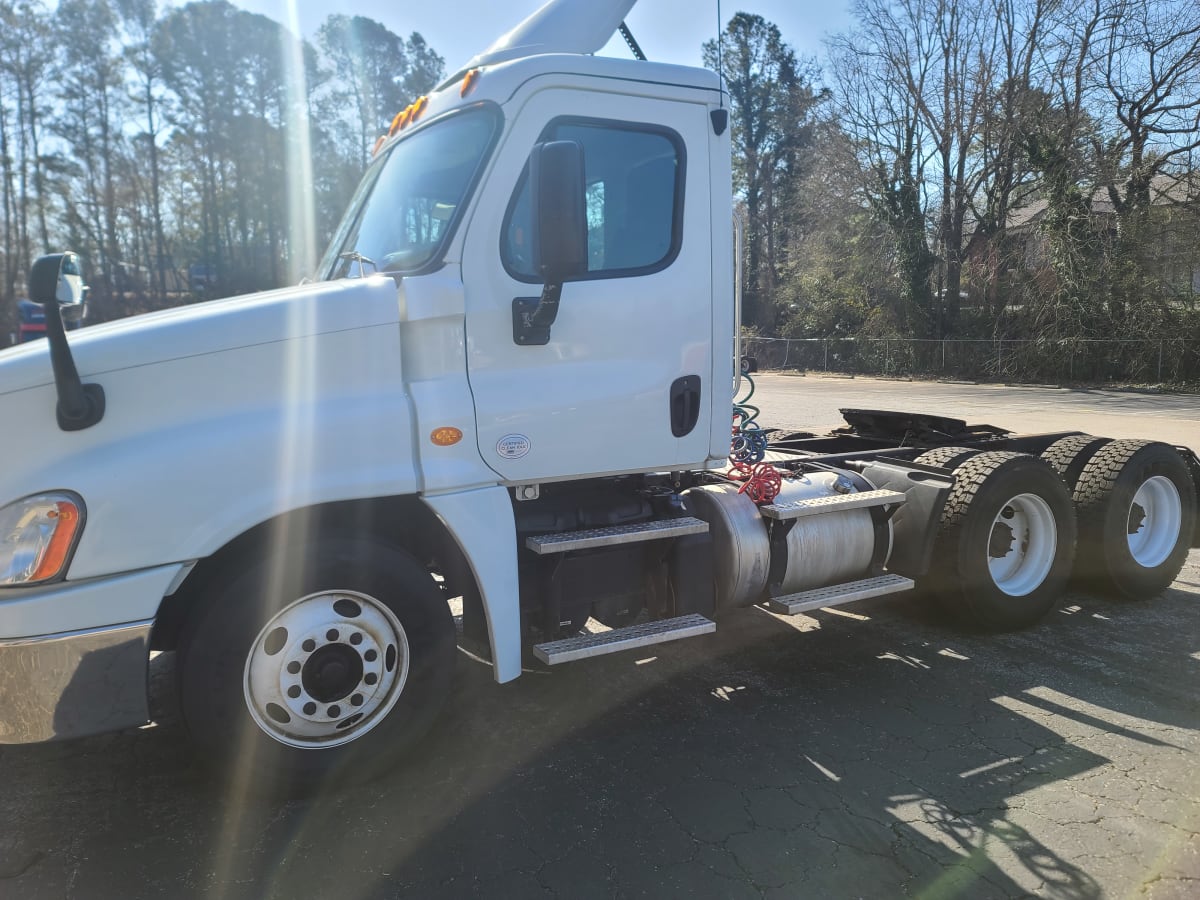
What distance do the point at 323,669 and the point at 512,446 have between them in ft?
3.80

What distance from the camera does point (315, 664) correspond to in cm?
322

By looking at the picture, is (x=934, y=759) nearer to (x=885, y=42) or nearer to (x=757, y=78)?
(x=885, y=42)

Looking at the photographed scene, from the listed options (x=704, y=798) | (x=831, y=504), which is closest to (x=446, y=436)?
(x=704, y=798)

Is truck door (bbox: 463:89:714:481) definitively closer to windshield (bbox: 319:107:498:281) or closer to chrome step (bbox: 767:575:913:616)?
windshield (bbox: 319:107:498:281)

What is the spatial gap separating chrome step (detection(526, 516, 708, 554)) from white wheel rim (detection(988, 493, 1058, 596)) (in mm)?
2281

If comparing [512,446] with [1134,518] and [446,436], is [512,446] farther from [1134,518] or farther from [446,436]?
[1134,518]

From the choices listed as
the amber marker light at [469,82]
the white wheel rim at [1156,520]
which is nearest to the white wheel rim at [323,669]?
the amber marker light at [469,82]

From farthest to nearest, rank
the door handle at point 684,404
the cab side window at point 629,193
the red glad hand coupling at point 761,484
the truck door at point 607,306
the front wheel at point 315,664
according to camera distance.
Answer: the red glad hand coupling at point 761,484
the door handle at point 684,404
the cab side window at point 629,193
the truck door at point 607,306
the front wheel at point 315,664

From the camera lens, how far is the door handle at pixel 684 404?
3934mm

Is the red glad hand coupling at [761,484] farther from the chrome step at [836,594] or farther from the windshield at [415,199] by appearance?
the windshield at [415,199]

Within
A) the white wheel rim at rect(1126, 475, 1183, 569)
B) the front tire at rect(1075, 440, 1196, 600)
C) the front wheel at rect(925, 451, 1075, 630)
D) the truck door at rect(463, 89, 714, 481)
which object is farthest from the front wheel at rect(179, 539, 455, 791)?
the white wheel rim at rect(1126, 475, 1183, 569)

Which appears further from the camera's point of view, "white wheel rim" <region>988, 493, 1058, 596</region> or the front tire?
the front tire

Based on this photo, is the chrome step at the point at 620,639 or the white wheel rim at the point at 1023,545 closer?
the chrome step at the point at 620,639

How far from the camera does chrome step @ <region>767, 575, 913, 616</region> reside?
4.34m
